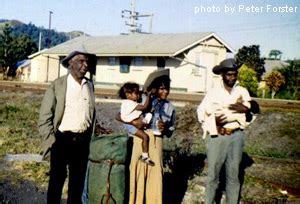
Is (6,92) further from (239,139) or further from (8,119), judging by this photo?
(239,139)

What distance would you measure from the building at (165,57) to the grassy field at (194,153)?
1666 cm

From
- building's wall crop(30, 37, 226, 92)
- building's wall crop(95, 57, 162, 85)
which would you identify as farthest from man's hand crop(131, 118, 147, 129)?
building's wall crop(95, 57, 162, 85)

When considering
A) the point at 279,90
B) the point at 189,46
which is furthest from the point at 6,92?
the point at 279,90

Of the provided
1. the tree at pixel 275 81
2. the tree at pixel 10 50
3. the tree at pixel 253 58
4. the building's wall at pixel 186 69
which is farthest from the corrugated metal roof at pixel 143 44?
the tree at pixel 253 58

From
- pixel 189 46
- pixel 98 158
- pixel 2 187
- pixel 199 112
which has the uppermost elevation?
pixel 189 46

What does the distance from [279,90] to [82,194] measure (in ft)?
107

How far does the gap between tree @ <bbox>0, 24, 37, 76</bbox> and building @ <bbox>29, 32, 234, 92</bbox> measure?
1433 cm

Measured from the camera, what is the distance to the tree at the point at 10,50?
50812 mm

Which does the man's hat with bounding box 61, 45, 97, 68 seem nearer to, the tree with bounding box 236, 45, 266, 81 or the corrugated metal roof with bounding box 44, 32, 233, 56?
the corrugated metal roof with bounding box 44, 32, 233, 56

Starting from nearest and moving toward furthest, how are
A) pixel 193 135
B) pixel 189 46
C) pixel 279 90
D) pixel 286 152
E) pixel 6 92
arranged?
pixel 286 152
pixel 193 135
pixel 6 92
pixel 189 46
pixel 279 90

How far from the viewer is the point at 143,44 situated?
34125 mm

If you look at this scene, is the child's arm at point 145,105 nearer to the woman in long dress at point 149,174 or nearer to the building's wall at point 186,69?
the woman in long dress at point 149,174

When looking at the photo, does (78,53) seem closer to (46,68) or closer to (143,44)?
(143,44)

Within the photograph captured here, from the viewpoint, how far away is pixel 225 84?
4980mm
